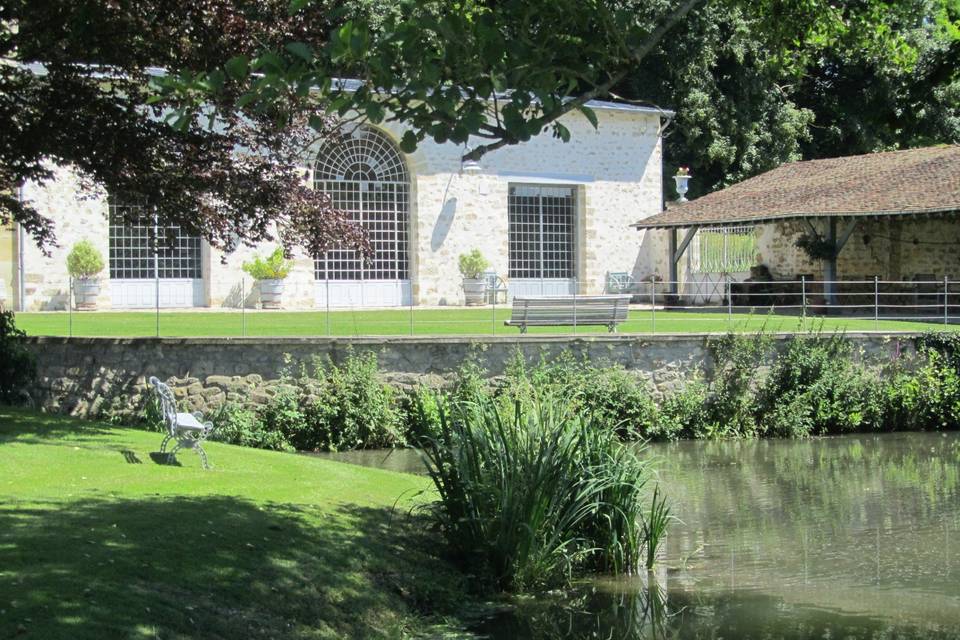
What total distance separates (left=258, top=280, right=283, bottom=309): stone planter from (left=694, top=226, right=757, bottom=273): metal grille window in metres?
11.0

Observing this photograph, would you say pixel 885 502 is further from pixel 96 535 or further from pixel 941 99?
pixel 941 99

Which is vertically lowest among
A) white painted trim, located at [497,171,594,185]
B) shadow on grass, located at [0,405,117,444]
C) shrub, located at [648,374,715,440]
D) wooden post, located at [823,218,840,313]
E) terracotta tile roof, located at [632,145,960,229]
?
shrub, located at [648,374,715,440]

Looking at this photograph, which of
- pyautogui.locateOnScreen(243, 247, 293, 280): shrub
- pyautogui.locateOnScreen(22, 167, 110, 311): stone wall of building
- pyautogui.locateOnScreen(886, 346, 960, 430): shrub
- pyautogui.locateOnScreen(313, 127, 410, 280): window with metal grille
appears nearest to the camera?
pyautogui.locateOnScreen(886, 346, 960, 430): shrub

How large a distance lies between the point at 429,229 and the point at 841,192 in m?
10.3

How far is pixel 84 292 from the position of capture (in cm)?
2764

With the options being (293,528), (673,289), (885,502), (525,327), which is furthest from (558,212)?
(293,528)

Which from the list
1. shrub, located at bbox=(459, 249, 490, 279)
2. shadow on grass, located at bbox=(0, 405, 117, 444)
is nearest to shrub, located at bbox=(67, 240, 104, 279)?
shrub, located at bbox=(459, 249, 490, 279)

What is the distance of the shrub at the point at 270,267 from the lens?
29.1 metres

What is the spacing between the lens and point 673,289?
106 feet

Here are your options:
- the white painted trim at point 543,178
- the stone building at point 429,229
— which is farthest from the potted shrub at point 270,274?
the white painted trim at point 543,178

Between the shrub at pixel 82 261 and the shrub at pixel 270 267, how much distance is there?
3.38 meters

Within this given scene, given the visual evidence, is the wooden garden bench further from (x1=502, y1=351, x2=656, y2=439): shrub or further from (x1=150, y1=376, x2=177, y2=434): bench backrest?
(x1=150, y1=376, x2=177, y2=434): bench backrest

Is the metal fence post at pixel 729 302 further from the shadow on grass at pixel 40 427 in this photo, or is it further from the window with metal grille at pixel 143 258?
the window with metal grille at pixel 143 258

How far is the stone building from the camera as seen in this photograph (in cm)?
2805
